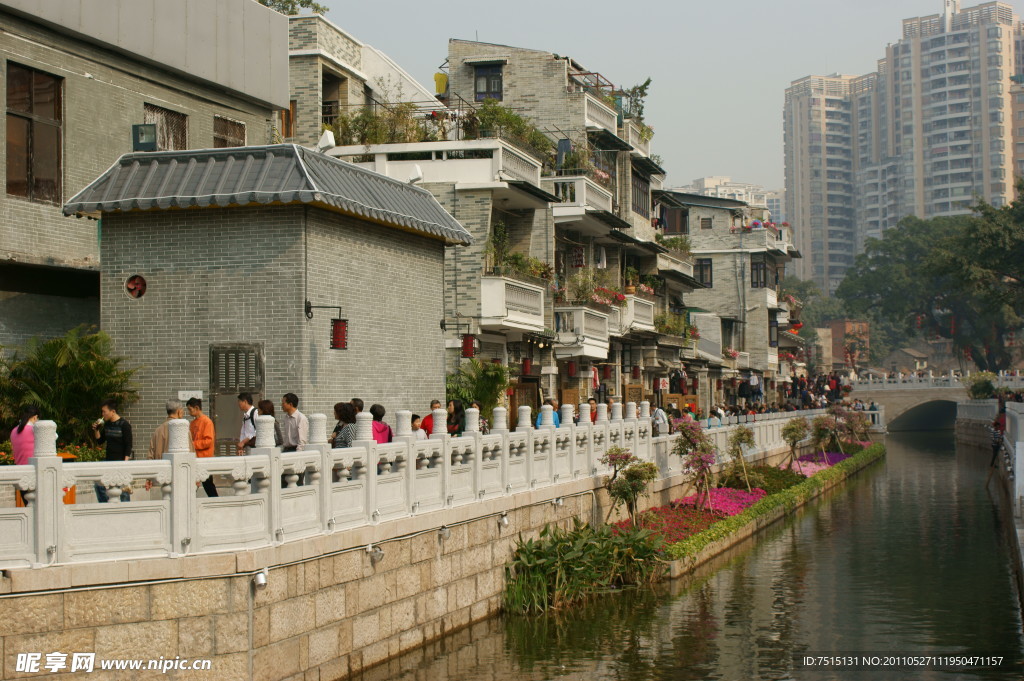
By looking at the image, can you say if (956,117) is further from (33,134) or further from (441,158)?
(33,134)

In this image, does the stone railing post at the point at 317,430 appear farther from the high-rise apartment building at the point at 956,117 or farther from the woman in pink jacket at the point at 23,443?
the high-rise apartment building at the point at 956,117

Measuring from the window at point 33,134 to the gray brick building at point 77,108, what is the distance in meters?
0.02

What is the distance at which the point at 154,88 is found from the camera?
22719 mm

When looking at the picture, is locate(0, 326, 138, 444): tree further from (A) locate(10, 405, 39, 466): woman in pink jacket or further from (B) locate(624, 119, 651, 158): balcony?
(B) locate(624, 119, 651, 158): balcony

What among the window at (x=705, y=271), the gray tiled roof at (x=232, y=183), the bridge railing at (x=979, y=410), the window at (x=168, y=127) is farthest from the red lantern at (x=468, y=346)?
the bridge railing at (x=979, y=410)

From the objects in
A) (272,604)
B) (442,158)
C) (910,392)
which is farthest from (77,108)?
(910,392)

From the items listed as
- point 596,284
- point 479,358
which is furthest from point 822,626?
point 596,284

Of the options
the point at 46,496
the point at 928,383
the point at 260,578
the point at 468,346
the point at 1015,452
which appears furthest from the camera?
the point at 928,383

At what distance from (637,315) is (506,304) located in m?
12.6

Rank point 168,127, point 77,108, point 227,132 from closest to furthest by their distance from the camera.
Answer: point 77,108 → point 168,127 → point 227,132

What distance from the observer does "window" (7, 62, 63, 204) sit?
64.3ft

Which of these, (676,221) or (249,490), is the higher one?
(676,221)
